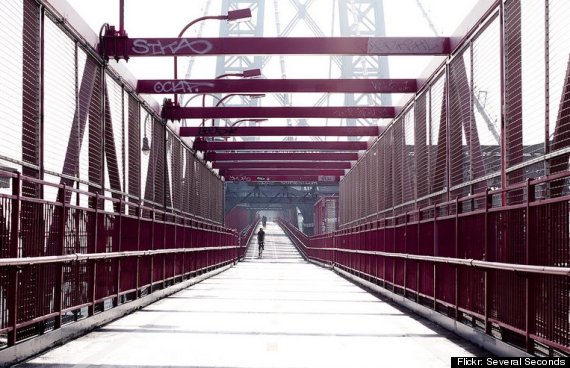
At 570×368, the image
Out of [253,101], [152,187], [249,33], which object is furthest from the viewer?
[253,101]

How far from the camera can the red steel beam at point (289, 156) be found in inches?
1250

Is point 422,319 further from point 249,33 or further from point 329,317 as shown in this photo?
point 249,33

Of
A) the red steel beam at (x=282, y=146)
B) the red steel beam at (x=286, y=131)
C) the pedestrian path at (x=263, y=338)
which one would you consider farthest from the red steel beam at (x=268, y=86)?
the red steel beam at (x=282, y=146)

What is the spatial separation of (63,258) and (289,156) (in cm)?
2370

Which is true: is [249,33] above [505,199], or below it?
above

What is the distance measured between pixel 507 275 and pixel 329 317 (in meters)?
4.43

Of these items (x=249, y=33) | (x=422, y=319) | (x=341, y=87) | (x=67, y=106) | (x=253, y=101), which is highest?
(x=249, y=33)

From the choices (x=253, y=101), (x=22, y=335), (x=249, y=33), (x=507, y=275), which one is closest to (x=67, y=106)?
(x=22, y=335)

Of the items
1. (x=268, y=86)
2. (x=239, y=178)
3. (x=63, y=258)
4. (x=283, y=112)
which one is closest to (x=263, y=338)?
(x=63, y=258)

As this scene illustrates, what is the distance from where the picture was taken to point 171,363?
7340 mm

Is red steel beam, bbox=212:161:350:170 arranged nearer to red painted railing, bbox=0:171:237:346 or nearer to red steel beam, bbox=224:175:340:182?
red steel beam, bbox=224:175:340:182

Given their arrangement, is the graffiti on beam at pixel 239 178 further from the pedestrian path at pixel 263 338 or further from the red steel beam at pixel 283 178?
the pedestrian path at pixel 263 338

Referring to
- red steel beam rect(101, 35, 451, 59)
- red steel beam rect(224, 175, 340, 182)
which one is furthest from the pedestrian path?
red steel beam rect(224, 175, 340, 182)

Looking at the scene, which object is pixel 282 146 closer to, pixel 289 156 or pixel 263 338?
pixel 289 156
